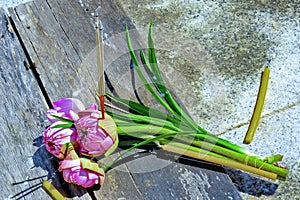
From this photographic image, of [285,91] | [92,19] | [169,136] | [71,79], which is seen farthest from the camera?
[285,91]

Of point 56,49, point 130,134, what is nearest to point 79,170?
point 130,134

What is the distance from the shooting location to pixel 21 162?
1.69m

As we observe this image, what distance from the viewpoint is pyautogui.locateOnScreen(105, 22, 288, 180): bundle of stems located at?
1731 mm

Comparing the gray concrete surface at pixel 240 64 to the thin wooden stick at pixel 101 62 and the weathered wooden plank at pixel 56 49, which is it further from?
the thin wooden stick at pixel 101 62

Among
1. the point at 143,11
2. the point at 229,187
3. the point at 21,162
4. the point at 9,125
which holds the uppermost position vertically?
the point at 143,11

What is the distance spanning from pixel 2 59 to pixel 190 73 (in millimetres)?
906

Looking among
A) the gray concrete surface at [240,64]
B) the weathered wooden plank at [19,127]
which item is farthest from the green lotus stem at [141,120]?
the gray concrete surface at [240,64]

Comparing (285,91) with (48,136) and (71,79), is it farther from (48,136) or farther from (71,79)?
(48,136)

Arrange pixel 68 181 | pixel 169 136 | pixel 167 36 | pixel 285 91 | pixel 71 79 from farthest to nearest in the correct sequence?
pixel 167 36 < pixel 285 91 < pixel 71 79 < pixel 169 136 < pixel 68 181

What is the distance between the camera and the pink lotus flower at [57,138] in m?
1.62

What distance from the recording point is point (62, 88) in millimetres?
1870

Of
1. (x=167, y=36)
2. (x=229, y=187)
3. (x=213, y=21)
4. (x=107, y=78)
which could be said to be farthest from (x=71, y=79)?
(x=213, y=21)

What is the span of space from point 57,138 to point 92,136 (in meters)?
0.11

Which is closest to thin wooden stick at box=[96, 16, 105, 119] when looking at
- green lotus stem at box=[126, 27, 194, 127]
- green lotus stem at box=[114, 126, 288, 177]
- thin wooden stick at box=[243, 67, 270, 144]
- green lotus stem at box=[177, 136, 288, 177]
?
green lotus stem at box=[114, 126, 288, 177]
